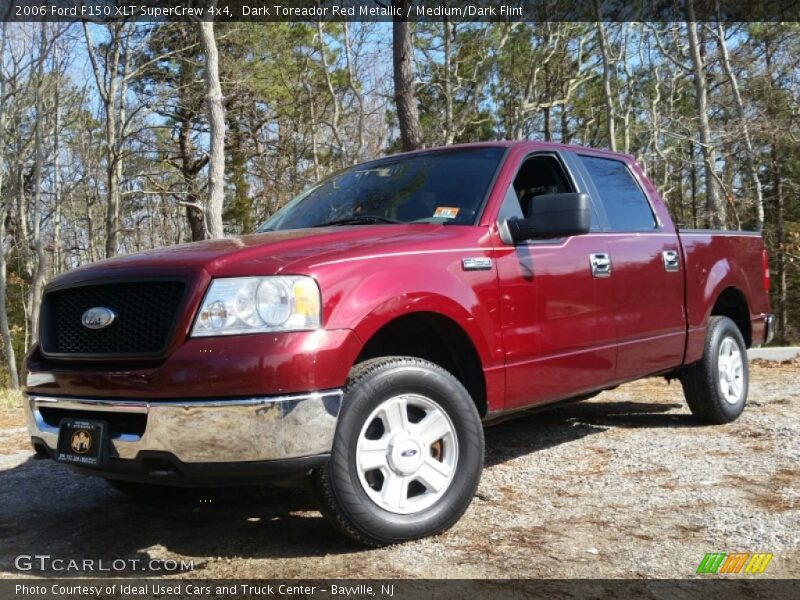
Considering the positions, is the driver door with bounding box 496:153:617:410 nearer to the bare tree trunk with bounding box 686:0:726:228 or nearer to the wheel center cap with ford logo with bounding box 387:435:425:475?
the wheel center cap with ford logo with bounding box 387:435:425:475

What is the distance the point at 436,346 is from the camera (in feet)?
12.4

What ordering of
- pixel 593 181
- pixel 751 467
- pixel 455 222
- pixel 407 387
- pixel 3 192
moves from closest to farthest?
1. pixel 407 387
2. pixel 455 222
3. pixel 751 467
4. pixel 593 181
5. pixel 3 192

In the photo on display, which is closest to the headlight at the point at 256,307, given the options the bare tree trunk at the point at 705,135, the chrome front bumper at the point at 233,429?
the chrome front bumper at the point at 233,429

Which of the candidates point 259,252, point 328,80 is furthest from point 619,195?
point 328,80

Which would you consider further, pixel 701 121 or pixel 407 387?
pixel 701 121

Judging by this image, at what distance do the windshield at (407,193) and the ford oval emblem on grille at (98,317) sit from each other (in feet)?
4.64

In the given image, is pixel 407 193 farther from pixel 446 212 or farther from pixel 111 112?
pixel 111 112

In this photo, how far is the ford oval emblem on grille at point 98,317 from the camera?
10.1 feet

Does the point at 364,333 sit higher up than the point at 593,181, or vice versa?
the point at 593,181

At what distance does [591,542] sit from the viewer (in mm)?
3223

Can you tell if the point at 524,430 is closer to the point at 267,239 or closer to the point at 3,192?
the point at 267,239

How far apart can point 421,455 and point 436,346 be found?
0.67 m

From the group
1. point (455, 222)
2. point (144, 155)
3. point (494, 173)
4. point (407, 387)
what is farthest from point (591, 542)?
point (144, 155)

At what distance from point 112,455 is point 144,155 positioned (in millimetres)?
28997
